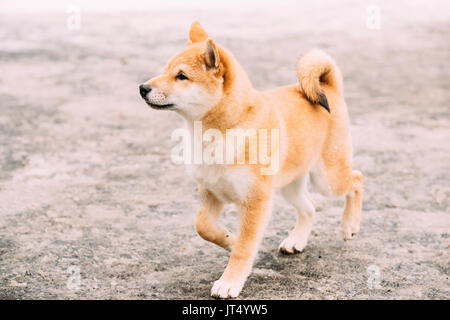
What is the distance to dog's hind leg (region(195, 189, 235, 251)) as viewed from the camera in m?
3.78

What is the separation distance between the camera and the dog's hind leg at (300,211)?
170 inches

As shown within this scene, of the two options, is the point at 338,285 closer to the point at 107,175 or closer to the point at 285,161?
the point at 285,161

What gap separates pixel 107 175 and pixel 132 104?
221cm

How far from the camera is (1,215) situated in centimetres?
467

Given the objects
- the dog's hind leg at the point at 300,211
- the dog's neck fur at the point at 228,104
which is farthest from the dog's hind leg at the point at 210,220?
the dog's hind leg at the point at 300,211

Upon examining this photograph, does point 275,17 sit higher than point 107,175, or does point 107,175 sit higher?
point 275,17

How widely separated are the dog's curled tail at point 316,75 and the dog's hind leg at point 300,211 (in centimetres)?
58

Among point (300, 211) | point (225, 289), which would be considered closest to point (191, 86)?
point (225, 289)

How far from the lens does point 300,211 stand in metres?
4.39

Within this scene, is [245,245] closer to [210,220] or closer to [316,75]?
[210,220]

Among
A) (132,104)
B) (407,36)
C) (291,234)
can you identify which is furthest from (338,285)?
(407,36)

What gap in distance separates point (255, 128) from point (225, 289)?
0.94 meters

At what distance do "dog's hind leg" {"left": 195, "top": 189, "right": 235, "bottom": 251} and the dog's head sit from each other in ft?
1.90

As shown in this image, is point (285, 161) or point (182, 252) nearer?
point (285, 161)
